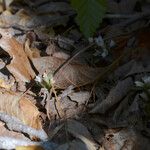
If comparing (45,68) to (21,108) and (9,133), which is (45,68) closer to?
(21,108)

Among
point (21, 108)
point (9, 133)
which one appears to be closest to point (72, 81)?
point (21, 108)

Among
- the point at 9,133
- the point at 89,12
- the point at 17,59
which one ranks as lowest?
the point at 9,133

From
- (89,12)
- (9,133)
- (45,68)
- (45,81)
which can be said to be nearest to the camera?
(89,12)

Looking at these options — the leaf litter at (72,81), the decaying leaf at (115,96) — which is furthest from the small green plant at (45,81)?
the decaying leaf at (115,96)

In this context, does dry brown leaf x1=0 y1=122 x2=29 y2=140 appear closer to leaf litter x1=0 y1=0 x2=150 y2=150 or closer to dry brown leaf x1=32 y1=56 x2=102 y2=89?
leaf litter x1=0 y1=0 x2=150 y2=150

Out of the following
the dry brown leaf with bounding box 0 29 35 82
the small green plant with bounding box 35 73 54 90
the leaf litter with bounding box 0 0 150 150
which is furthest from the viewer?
the dry brown leaf with bounding box 0 29 35 82

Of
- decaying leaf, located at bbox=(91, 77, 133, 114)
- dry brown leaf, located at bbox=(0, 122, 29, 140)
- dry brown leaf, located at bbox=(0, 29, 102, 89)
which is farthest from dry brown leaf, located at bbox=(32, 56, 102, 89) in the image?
dry brown leaf, located at bbox=(0, 122, 29, 140)

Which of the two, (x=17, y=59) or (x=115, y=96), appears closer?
(x=115, y=96)

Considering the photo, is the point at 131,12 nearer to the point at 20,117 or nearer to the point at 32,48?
the point at 32,48

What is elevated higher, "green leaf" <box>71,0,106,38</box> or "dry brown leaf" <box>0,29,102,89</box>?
"green leaf" <box>71,0,106,38</box>
